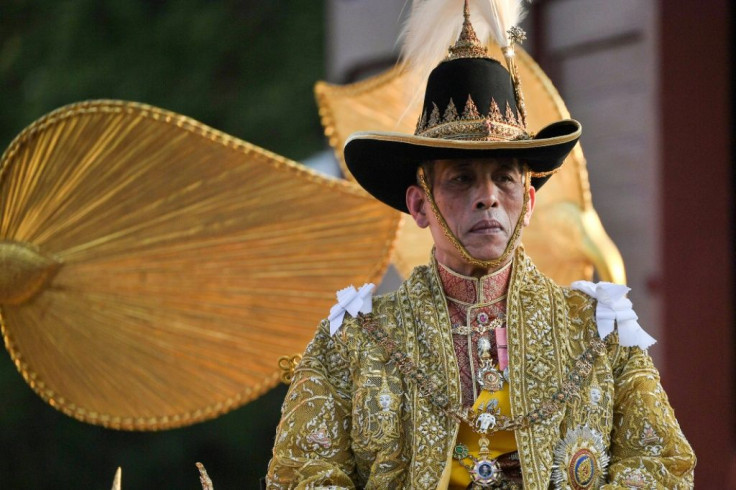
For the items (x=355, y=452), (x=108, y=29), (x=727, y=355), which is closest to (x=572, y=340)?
(x=355, y=452)

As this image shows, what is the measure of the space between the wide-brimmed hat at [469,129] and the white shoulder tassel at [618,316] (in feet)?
0.99

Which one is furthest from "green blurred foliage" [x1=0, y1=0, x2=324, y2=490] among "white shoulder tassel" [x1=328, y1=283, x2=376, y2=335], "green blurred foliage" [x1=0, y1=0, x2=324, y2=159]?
"white shoulder tassel" [x1=328, y1=283, x2=376, y2=335]

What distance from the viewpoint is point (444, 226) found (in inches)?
120

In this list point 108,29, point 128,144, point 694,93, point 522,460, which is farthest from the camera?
point 108,29

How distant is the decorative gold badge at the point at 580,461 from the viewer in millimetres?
2941

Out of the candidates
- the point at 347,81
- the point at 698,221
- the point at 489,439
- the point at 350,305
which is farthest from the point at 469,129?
the point at 347,81

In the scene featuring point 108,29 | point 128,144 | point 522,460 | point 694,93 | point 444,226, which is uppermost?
point 108,29

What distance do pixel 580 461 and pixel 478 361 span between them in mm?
316

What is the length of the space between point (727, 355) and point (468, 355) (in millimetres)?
2871

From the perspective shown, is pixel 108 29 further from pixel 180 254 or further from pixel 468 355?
pixel 468 355

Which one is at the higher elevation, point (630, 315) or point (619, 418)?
point (630, 315)

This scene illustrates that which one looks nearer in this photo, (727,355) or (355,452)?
(355,452)

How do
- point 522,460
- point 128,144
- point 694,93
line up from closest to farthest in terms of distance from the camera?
point 522,460 < point 128,144 < point 694,93

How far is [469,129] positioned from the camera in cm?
302
